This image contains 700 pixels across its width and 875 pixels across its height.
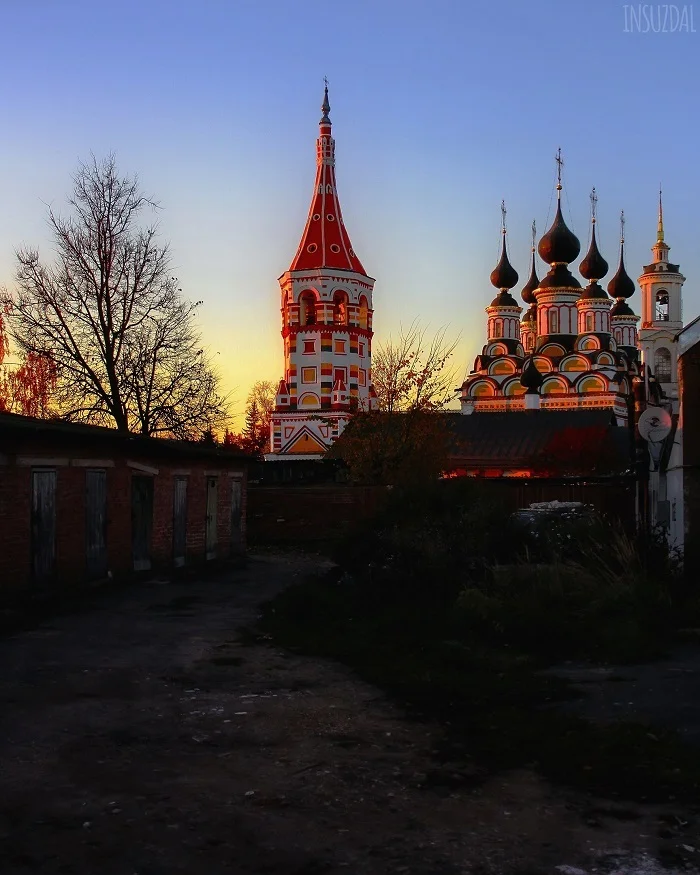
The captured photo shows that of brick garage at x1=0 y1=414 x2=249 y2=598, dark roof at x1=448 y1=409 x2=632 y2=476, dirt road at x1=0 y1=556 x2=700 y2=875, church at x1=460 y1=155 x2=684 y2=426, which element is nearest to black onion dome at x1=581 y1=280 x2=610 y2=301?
church at x1=460 y1=155 x2=684 y2=426

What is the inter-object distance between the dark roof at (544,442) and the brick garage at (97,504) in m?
33.2

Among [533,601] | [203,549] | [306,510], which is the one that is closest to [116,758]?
[533,601]

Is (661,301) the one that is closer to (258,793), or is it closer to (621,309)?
(621,309)

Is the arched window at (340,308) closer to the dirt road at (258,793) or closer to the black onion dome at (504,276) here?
the black onion dome at (504,276)

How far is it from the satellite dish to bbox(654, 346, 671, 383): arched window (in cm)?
6794

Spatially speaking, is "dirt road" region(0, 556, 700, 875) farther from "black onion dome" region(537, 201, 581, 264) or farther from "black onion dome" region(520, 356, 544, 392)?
"black onion dome" region(537, 201, 581, 264)

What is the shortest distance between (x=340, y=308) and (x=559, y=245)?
2808 cm

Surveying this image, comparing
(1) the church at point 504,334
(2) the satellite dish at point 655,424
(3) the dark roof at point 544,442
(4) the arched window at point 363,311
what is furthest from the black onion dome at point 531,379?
(2) the satellite dish at point 655,424

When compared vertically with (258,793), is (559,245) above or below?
above

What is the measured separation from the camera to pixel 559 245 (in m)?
88.7

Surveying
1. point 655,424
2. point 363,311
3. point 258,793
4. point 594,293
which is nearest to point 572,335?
point 594,293

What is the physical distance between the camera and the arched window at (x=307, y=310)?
2746 inches

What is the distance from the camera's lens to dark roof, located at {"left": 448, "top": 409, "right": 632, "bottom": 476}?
57.7 m

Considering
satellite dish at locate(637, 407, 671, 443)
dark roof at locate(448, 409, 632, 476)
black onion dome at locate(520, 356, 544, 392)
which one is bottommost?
satellite dish at locate(637, 407, 671, 443)
